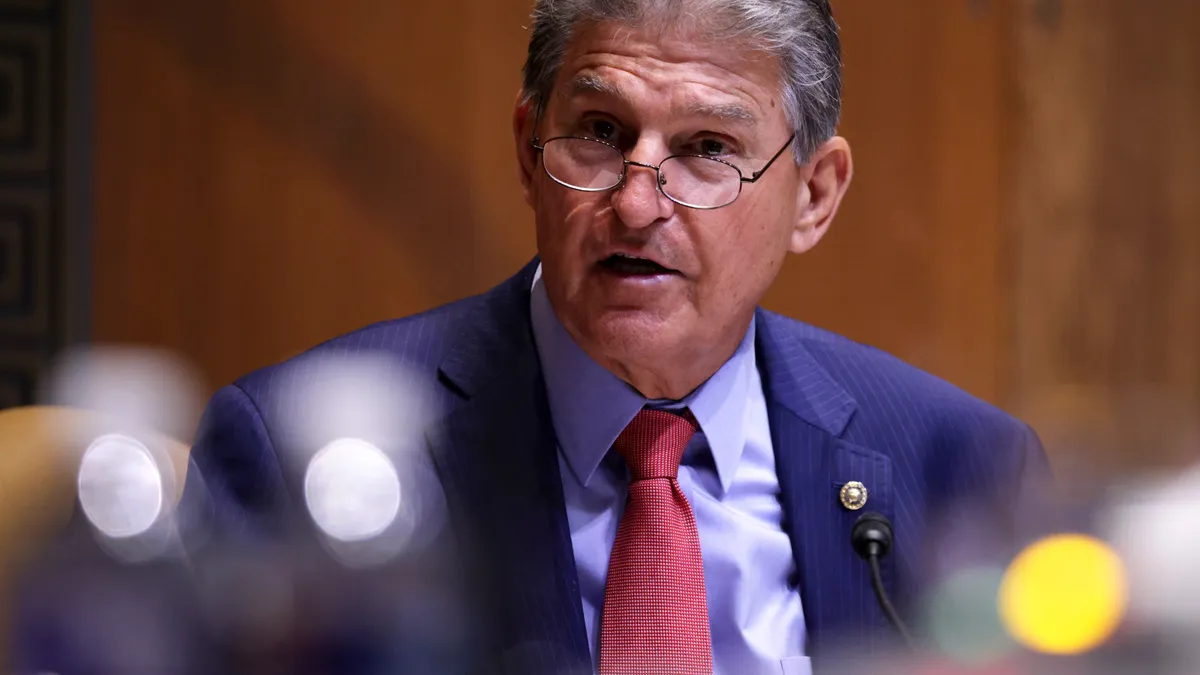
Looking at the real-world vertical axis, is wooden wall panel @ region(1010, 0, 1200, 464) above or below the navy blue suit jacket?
above

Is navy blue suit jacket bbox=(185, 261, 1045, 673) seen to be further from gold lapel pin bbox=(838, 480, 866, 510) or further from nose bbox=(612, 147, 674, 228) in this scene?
nose bbox=(612, 147, 674, 228)

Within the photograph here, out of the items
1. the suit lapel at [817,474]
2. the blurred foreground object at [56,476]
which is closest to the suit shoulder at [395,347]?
the blurred foreground object at [56,476]

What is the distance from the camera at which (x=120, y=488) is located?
89 centimetres

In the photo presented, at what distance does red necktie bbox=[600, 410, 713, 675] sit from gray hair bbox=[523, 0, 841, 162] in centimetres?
34

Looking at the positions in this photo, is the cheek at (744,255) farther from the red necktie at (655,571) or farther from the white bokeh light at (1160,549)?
the white bokeh light at (1160,549)

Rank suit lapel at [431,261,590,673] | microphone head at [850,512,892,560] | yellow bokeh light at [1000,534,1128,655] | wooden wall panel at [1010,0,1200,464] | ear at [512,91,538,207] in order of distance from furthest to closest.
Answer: wooden wall panel at [1010,0,1200,464], ear at [512,91,538,207], microphone head at [850,512,892,560], suit lapel at [431,261,590,673], yellow bokeh light at [1000,534,1128,655]

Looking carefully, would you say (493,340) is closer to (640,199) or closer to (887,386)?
(640,199)

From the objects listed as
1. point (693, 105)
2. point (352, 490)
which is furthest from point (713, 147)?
point (352, 490)

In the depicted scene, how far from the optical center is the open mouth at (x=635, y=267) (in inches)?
45.8

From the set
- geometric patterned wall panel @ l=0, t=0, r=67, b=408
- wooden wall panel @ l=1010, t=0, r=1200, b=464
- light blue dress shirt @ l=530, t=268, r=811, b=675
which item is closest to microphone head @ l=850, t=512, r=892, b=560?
light blue dress shirt @ l=530, t=268, r=811, b=675

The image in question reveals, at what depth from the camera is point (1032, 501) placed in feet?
3.24

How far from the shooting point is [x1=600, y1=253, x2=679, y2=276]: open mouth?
116 centimetres

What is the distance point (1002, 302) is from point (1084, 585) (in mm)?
1104

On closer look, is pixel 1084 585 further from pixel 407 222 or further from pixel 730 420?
pixel 407 222
